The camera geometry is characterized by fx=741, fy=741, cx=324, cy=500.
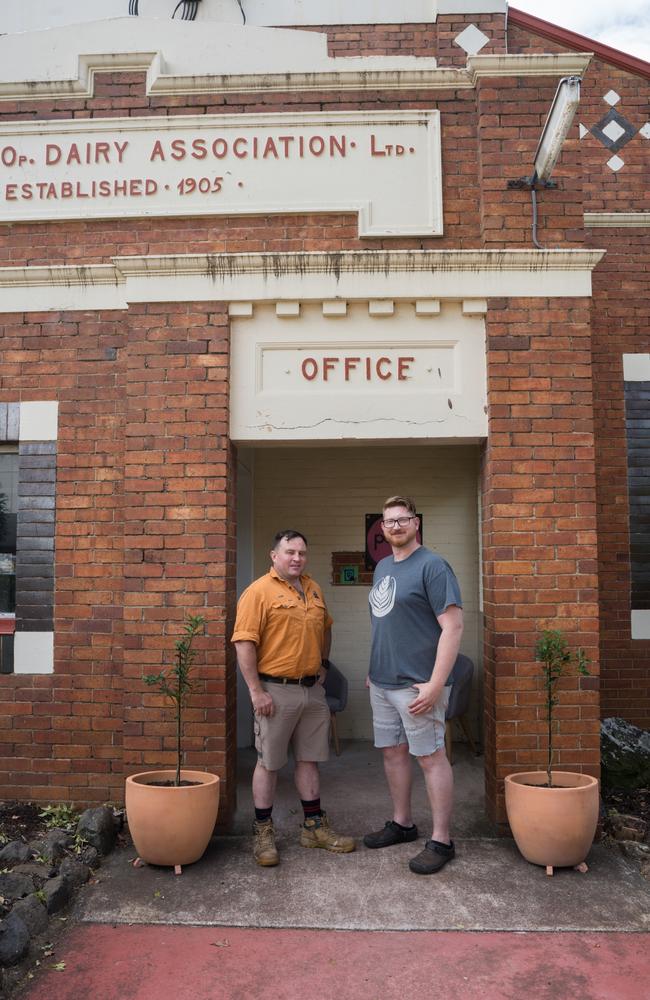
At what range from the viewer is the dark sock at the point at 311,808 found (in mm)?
4457

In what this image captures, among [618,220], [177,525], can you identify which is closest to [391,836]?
[177,525]

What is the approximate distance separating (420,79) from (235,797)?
507cm

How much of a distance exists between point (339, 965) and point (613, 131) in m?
7.12

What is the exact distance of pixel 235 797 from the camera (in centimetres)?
497

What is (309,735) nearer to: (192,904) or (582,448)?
(192,904)

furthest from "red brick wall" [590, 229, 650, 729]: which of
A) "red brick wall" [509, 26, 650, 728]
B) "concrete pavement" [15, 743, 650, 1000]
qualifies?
"concrete pavement" [15, 743, 650, 1000]

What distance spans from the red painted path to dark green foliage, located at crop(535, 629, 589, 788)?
1082 mm

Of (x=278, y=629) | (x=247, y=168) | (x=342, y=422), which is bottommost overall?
(x=278, y=629)

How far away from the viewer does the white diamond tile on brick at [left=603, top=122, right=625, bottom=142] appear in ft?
22.7

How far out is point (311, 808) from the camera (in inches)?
176

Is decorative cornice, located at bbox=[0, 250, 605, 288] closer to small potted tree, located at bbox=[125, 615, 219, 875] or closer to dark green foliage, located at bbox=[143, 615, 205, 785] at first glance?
dark green foliage, located at bbox=[143, 615, 205, 785]

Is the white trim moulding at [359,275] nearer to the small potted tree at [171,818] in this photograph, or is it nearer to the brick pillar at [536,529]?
the brick pillar at [536,529]

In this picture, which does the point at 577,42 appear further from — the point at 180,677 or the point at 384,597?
the point at 180,677

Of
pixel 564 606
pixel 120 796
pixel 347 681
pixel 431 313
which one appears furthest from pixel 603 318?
pixel 120 796
